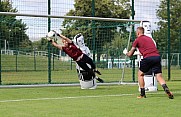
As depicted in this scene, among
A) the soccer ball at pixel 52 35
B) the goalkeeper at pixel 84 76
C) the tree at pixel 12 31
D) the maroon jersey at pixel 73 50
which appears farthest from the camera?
the tree at pixel 12 31

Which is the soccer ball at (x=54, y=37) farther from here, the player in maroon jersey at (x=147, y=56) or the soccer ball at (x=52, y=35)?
the player in maroon jersey at (x=147, y=56)

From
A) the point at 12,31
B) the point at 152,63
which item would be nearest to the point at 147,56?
the point at 152,63

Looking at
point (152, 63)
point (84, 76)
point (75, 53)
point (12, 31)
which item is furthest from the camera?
point (12, 31)

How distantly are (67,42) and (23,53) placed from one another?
225 inches

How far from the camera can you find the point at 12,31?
20.7 meters

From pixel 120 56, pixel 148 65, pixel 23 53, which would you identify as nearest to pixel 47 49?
pixel 23 53

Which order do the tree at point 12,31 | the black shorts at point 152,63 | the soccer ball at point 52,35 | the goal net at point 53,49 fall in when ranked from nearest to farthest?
the black shorts at point 152,63 < the soccer ball at point 52,35 < the tree at point 12,31 < the goal net at point 53,49

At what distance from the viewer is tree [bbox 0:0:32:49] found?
20078 millimetres

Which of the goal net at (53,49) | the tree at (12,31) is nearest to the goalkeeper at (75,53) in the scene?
the goal net at (53,49)

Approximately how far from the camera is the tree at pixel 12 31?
65.9 ft

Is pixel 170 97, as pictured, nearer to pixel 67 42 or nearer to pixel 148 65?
pixel 148 65

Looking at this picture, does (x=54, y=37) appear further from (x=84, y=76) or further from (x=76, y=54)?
(x=84, y=76)

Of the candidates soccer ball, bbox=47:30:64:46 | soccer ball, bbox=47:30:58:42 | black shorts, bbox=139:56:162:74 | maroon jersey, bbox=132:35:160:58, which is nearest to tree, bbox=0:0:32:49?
soccer ball, bbox=47:30:64:46

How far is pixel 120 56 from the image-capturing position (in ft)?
79.2
